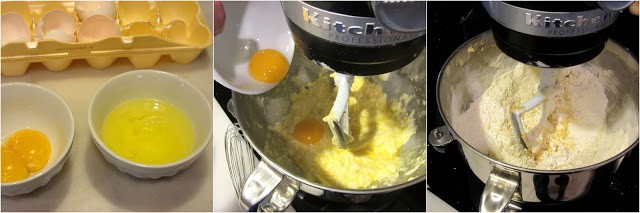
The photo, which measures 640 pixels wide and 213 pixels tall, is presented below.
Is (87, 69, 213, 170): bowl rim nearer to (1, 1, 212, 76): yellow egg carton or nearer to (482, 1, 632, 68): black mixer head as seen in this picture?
(1, 1, 212, 76): yellow egg carton

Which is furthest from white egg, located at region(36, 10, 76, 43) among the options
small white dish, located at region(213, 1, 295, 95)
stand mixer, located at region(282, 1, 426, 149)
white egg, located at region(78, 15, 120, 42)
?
stand mixer, located at region(282, 1, 426, 149)

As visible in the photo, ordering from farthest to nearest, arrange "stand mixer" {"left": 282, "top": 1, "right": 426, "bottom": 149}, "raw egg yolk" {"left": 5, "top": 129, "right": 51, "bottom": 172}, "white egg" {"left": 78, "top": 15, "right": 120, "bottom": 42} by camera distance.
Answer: "white egg" {"left": 78, "top": 15, "right": 120, "bottom": 42} → "raw egg yolk" {"left": 5, "top": 129, "right": 51, "bottom": 172} → "stand mixer" {"left": 282, "top": 1, "right": 426, "bottom": 149}

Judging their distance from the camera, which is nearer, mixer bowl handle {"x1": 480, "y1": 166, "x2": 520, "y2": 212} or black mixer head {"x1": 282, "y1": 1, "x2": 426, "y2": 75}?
black mixer head {"x1": 282, "y1": 1, "x2": 426, "y2": 75}

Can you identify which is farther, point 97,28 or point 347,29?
point 97,28

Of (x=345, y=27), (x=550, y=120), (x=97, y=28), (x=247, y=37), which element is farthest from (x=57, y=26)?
(x=550, y=120)

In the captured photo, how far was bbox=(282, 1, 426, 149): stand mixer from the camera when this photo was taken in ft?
1.84

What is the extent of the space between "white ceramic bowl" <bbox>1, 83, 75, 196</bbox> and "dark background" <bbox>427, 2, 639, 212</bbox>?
1.30 feet

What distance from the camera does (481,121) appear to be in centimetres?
76

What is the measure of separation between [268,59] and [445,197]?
9.7 inches

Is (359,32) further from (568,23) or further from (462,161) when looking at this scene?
(462,161)

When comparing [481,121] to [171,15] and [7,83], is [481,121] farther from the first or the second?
[7,83]

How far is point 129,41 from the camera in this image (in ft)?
2.76

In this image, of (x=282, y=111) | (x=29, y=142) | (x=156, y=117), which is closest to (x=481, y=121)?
(x=282, y=111)

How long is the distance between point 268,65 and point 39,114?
286 mm
